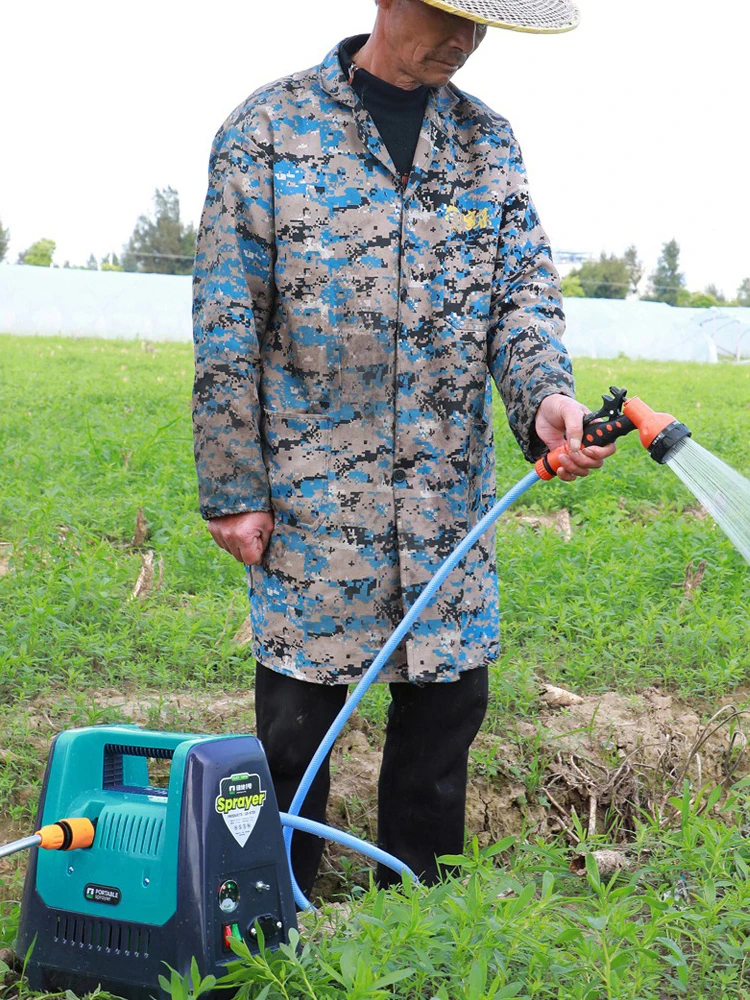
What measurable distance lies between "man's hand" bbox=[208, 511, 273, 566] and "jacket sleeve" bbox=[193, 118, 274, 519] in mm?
29

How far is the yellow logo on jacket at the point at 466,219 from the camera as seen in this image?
235cm

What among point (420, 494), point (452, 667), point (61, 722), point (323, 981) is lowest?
point (61, 722)

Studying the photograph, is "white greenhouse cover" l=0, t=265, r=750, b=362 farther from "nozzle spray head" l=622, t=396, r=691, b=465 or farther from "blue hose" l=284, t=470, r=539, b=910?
"nozzle spray head" l=622, t=396, r=691, b=465

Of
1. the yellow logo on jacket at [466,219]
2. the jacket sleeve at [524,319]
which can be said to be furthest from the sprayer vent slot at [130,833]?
the yellow logo on jacket at [466,219]

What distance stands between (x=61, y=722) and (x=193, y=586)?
1.23 meters

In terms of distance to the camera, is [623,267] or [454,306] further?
[623,267]

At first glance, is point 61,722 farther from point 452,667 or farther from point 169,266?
point 169,266

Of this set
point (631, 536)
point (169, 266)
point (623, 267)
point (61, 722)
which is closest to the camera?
point (61, 722)

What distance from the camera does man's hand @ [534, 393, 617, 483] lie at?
6.72ft

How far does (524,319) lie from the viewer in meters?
2.35

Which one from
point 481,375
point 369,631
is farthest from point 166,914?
point 481,375

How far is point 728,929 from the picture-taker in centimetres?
196

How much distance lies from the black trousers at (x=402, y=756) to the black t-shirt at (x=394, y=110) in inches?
42.9

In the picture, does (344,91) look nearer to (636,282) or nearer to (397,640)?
(397,640)
